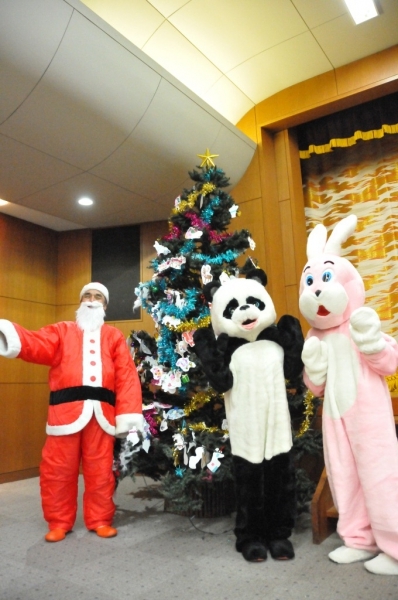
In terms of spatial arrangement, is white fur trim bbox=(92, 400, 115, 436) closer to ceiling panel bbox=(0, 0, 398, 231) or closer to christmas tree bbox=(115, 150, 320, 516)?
christmas tree bbox=(115, 150, 320, 516)

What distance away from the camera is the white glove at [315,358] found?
6.65 ft

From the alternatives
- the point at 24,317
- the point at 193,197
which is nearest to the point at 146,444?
the point at 193,197

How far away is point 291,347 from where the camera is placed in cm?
213

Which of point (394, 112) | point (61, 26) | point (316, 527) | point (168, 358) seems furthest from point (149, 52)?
point (316, 527)

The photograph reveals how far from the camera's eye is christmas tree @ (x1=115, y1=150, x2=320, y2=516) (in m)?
2.56

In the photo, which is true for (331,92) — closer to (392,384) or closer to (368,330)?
(392,384)

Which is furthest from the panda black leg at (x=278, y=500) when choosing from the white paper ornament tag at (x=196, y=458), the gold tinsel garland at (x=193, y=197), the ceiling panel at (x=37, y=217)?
the ceiling panel at (x=37, y=217)

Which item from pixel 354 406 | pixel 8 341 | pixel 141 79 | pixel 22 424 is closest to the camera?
pixel 354 406

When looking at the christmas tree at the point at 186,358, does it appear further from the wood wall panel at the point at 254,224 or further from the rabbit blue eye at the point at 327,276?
the wood wall panel at the point at 254,224

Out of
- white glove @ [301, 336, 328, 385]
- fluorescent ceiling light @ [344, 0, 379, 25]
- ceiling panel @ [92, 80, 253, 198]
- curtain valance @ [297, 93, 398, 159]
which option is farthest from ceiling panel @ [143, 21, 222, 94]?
white glove @ [301, 336, 328, 385]

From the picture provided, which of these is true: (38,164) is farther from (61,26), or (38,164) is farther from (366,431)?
(366,431)

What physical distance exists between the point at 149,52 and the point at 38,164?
1234 millimetres

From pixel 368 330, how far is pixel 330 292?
0.87ft

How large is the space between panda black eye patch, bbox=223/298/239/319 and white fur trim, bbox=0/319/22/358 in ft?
3.60
